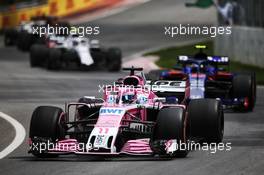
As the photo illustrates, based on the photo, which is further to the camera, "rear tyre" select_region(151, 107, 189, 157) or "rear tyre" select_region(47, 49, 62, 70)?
"rear tyre" select_region(47, 49, 62, 70)

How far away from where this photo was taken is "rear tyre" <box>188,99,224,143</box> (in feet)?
47.7

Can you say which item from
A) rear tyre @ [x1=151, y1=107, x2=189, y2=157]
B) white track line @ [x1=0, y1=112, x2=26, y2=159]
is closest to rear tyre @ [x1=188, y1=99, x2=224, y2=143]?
rear tyre @ [x1=151, y1=107, x2=189, y2=157]

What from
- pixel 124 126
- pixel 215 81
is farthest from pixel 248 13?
pixel 124 126

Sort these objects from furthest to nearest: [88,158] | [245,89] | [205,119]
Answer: [245,89] < [205,119] < [88,158]

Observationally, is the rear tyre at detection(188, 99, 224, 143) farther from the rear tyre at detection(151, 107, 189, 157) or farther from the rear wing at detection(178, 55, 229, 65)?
the rear wing at detection(178, 55, 229, 65)

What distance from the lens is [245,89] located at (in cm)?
2009

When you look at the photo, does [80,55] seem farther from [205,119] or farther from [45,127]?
[45,127]

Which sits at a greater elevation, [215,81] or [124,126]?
[215,81]

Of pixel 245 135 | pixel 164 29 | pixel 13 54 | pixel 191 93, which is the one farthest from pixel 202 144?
pixel 164 29

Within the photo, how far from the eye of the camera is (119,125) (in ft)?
43.7

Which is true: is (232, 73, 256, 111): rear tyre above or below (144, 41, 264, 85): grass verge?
below

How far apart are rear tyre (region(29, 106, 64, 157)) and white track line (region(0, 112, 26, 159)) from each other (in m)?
0.55

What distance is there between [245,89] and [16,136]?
578cm

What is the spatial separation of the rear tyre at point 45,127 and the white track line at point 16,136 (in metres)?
0.55
